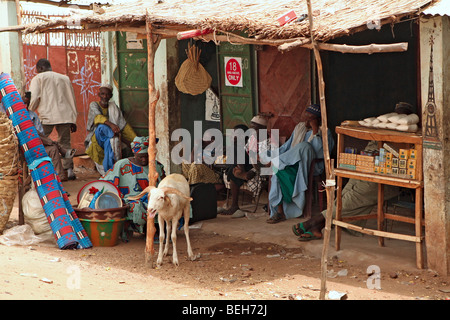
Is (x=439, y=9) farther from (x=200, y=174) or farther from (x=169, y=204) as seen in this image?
(x=200, y=174)

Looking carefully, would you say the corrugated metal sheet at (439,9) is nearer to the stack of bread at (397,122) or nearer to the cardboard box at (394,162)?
the stack of bread at (397,122)

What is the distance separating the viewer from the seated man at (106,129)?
12.0 metres

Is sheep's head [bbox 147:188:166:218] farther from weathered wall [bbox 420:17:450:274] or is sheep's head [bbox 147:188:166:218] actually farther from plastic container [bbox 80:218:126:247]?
weathered wall [bbox 420:17:450:274]

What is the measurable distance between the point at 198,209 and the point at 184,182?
154 cm

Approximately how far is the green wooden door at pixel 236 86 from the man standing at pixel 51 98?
3154mm

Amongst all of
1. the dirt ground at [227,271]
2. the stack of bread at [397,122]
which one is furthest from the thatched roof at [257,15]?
the dirt ground at [227,271]

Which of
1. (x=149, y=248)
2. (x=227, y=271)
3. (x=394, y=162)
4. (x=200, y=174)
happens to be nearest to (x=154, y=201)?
(x=149, y=248)

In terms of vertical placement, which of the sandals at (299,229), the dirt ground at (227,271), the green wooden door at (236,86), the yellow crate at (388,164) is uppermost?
the green wooden door at (236,86)

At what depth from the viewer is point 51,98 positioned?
13.1 metres

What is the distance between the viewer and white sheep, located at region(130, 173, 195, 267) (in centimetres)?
789

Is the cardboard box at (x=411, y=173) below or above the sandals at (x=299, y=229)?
above

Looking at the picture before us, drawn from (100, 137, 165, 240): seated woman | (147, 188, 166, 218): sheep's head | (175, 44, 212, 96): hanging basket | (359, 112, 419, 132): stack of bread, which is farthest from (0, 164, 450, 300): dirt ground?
(175, 44, 212, 96): hanging basket

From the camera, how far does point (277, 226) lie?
9.86m

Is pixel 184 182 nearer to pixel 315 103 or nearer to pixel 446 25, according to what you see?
pixel 315 103
